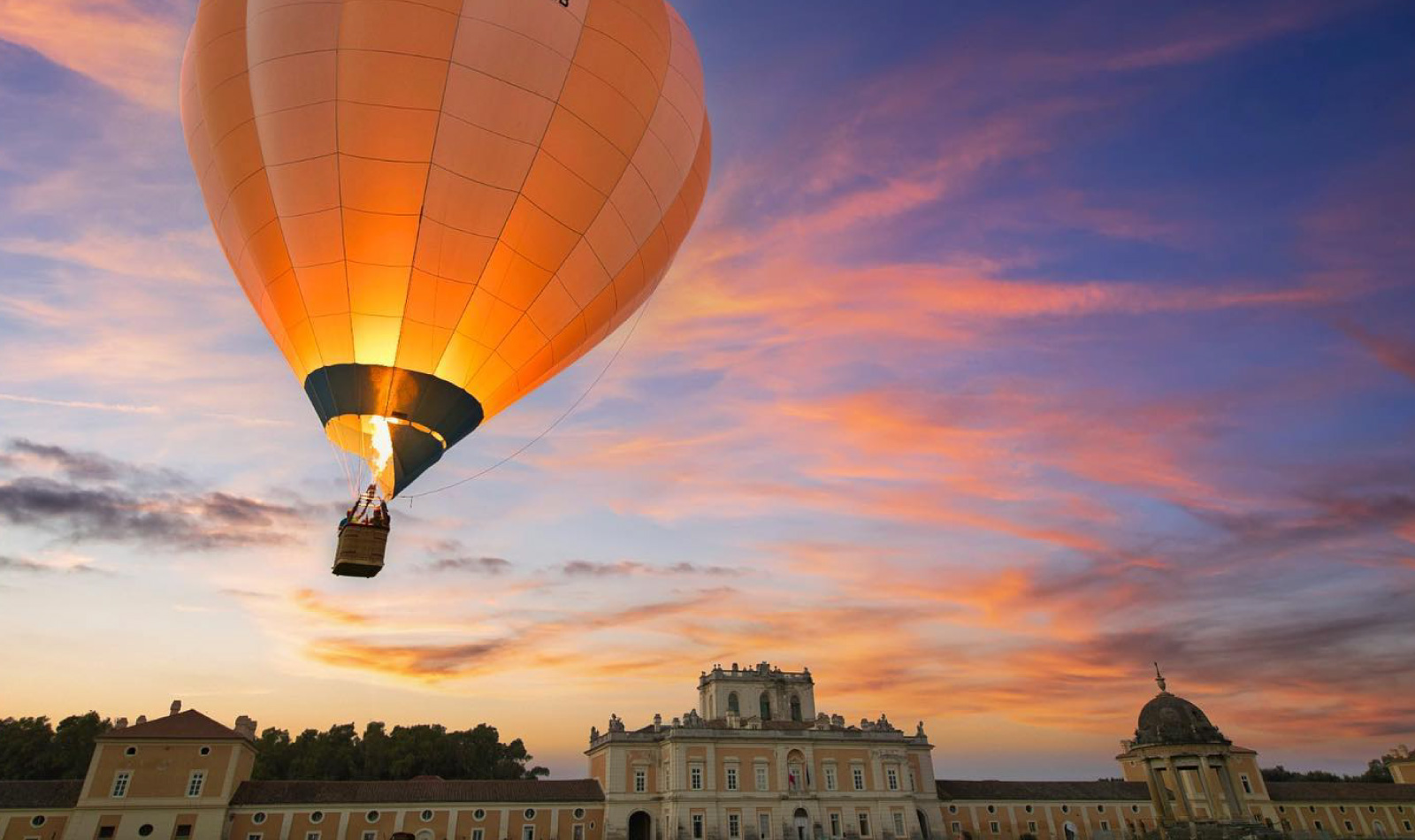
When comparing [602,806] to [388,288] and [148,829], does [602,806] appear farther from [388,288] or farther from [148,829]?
[388,288]

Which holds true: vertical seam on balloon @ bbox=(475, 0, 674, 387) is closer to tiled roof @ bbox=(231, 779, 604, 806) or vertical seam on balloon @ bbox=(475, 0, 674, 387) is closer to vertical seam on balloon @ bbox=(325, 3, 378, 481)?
vertical seam on balloon @ bbox=(325, 3, 378, 481)

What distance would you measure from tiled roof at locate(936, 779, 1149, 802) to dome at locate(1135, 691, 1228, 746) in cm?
1581

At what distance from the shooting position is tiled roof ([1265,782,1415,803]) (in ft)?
156

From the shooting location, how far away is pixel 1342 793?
47.9 m

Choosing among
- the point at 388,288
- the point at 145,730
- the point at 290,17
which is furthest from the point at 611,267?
the point at 145,730

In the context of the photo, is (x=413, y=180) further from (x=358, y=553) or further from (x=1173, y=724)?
(x=1173, y=724)

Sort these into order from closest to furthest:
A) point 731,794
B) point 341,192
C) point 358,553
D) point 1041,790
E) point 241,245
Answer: point 358,553
point 341,192
point 241,245
point 731,794
point 1041,790

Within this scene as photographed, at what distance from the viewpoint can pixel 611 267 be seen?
1282 cm

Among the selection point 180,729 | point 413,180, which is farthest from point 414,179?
point 180,729

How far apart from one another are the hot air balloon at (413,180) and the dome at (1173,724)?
102ft

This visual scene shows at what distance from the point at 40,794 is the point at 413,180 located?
35.9 m

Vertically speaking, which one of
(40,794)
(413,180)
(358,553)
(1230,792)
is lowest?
(1230,792)

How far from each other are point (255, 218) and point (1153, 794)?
35934 millimetres

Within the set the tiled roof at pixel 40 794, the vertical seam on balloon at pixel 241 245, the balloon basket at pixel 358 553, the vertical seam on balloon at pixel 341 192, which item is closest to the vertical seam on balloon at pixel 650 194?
the vertical seam on balloon at pixel 341 192
